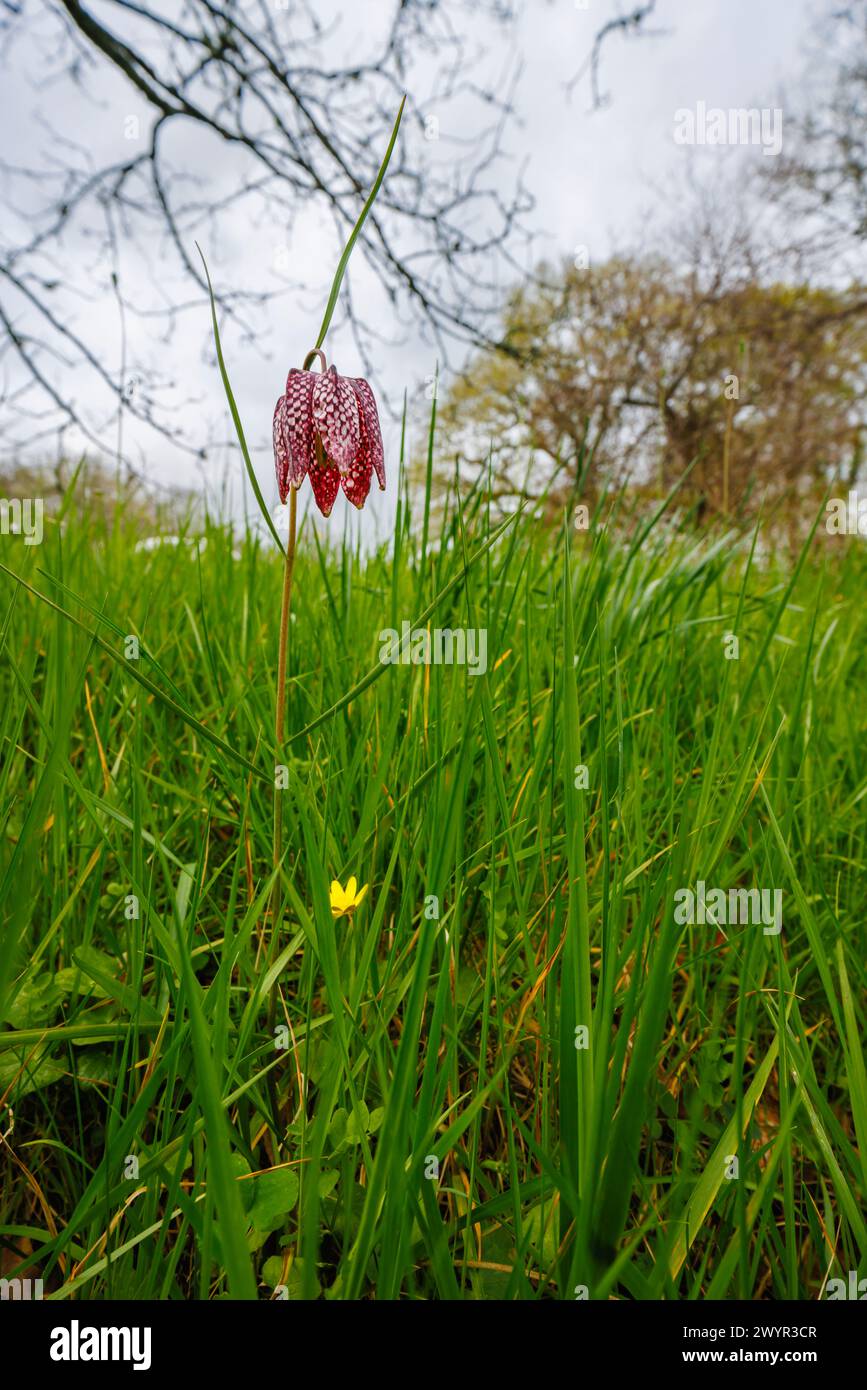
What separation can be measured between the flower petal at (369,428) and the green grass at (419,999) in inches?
4.7

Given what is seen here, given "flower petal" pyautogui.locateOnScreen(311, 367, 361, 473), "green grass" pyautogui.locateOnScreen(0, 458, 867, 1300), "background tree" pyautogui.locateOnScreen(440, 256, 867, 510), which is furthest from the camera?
"background tree" pyautogui.locateOnScreen(440, 256, 867, 510)

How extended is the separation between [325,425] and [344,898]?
44 centimetres

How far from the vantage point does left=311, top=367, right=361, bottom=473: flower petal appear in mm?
677

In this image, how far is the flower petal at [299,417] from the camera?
2.23ft

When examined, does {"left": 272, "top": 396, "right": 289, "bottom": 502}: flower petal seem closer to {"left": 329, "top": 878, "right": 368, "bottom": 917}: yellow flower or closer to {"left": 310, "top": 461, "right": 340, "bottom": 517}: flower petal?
{"left": 310, "top": 461, "right": 340, "bottom": 517}: flower petal

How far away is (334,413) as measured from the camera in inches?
26.6

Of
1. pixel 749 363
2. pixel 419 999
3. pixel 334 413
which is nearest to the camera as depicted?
pixel 419 999

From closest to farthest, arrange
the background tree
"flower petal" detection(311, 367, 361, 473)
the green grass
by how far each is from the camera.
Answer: the green grass < "flower petal" detection(311, 367, 361, 473) < the background tree

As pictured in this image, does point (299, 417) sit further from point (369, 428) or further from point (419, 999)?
point (419, 999)

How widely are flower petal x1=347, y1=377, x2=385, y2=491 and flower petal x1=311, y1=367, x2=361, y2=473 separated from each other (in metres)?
0.01

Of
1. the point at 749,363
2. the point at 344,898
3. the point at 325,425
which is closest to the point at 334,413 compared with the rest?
the point at 325,425

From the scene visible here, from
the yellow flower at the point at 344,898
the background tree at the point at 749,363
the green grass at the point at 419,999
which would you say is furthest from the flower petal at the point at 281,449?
the background tree at the point at 749,363

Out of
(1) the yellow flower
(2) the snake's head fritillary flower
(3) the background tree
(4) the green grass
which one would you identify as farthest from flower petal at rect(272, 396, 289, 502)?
(3) the background tree

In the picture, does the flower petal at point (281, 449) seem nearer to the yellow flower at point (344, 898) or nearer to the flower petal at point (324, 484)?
the flower petal at point (324, 484)
